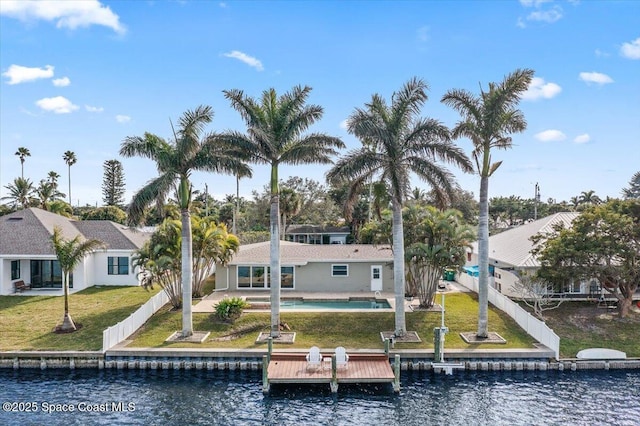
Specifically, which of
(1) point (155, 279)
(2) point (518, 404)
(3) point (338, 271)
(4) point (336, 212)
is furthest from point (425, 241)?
(4) point (336, 212)

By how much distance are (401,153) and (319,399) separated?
1055 centimetres

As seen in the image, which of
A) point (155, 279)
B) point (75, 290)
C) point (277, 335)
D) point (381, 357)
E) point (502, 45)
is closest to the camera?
point (381, 357)

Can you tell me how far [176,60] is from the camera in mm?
22797

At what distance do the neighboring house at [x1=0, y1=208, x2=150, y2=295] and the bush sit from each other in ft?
28.4

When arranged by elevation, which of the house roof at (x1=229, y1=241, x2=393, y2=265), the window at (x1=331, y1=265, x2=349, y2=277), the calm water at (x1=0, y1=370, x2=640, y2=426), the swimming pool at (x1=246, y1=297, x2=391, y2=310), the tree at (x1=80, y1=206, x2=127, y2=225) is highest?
the tree at (x1=80, y1=206, x2=127, y2=225)

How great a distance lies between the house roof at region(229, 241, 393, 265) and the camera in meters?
29.0

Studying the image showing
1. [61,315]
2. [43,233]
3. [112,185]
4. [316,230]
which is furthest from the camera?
[112,185]

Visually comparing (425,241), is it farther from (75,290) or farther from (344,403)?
(75,290)

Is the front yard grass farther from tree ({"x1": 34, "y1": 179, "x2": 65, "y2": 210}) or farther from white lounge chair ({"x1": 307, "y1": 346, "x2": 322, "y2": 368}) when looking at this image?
tree ({"x1": 34, "y1": 179, "x2": 65, "y2": 210})

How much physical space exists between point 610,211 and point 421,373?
44.3 feet

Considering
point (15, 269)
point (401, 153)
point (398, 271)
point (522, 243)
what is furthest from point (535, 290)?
point (15, 269)

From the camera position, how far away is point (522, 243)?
97.5ft

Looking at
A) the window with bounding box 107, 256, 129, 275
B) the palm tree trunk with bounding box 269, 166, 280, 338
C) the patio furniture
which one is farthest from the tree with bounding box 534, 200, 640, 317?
the patio furniture

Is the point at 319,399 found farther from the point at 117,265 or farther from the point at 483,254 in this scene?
the point at 117,265
